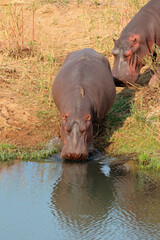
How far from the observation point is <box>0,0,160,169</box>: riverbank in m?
5.87

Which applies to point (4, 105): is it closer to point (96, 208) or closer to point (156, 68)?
point (156, 68)

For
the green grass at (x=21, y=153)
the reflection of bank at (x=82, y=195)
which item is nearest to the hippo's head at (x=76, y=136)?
the reflection of bank at (x=82, y=195)

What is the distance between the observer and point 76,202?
423cm

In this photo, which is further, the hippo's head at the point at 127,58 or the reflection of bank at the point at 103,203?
the hippo's head at the point at 127,58

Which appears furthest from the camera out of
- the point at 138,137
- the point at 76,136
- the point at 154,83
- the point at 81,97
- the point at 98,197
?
the point at 154,83

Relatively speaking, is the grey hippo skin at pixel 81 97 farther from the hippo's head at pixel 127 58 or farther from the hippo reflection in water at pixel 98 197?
the hippo's head at pixel 127 58

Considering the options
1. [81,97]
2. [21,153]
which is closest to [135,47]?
[81,97]

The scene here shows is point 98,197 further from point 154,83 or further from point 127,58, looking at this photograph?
point 127,58

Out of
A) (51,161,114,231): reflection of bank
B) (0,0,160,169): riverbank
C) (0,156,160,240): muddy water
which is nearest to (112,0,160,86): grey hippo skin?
(0,0,160,169): riverbank

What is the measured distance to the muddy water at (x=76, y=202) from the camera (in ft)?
11.8

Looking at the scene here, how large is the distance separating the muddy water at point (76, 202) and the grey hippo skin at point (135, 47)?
6.88ft

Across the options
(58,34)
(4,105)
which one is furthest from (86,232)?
(58,34)

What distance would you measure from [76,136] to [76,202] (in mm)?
1125

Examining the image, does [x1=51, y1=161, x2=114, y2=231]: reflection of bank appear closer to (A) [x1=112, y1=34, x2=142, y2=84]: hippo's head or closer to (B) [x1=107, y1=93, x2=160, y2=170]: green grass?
(B) [x1=107, y1=93, x2=160, y2=170]: green grass
